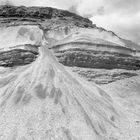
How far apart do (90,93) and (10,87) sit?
9018 millimetres

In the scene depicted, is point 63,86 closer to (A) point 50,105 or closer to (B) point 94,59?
(A) point 50,105

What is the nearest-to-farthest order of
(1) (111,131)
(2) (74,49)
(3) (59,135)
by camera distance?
(3) (59,135) < (1) (111,131) < (2) (74,49)

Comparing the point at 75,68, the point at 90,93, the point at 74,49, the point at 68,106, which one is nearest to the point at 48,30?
the point at 74,49

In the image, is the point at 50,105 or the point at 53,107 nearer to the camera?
the point at 53,107

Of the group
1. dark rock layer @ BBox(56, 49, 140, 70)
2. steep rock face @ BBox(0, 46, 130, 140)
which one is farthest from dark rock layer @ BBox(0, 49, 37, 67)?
dark rock layer @ BBox(56, 49, 140, 70)

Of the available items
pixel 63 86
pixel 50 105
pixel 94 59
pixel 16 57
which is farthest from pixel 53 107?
pixel 94 59

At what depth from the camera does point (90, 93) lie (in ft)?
96.1

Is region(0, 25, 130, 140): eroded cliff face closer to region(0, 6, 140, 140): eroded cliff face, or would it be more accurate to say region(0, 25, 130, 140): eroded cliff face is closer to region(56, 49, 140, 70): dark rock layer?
region(0, 6, 140, 140): eroded cliff face

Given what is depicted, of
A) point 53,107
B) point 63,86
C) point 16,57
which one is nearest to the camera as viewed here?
point 53,107

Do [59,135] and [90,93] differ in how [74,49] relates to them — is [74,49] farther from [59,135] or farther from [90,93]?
[59,135]

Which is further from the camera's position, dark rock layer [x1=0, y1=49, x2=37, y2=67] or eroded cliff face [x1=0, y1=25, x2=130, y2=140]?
dark rock layer [x1=0, y1=49, x2=37, y2=67]

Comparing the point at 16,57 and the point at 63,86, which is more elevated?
the point at 16,57

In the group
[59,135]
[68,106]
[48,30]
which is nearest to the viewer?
[59,135]

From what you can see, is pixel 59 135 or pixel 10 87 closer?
pixel 59 135
